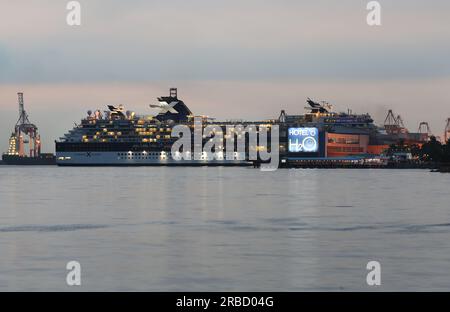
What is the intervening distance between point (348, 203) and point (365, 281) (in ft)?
121

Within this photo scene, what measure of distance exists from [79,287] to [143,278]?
217 cm

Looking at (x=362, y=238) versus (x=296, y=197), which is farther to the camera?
(x=296, y=197)

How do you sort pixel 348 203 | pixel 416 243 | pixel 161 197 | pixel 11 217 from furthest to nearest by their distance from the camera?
pixel 161 197 → pixel 348 203 → pixel 11 217 → pixel 416 243

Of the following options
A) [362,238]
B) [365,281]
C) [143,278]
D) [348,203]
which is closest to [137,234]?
[362,238]

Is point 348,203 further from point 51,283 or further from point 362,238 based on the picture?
point 51,283

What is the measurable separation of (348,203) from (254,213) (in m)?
11.6

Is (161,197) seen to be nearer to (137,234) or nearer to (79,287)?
(137,234)

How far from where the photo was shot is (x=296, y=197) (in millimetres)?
71625

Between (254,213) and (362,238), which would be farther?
(254,213)
